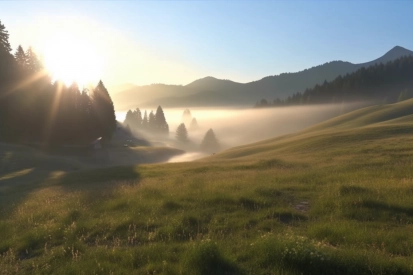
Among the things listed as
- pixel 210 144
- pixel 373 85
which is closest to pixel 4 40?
pixel 210 144

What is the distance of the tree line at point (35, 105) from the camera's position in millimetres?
66312

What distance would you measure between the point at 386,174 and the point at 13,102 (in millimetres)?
67841

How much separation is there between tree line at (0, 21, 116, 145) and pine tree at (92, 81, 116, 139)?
14.3ft

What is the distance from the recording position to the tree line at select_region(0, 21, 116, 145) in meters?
66.3

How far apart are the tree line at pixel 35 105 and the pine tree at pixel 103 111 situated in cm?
435

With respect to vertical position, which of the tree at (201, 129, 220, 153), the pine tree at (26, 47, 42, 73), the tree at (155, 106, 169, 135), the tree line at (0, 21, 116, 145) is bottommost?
the tree at (201, 129, 220, 153)

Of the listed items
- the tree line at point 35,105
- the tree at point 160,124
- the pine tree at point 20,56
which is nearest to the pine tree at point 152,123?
→ the tree at point 160,124

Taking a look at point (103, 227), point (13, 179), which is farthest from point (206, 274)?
point (13, 179)

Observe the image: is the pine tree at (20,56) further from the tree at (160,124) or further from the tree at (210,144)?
the tree at (160,124)

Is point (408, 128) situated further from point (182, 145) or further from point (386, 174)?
point (182, 145)

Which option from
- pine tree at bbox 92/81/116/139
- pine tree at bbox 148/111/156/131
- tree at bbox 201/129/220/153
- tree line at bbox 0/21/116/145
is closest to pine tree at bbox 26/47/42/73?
tree line at bbox 0/21/116/145

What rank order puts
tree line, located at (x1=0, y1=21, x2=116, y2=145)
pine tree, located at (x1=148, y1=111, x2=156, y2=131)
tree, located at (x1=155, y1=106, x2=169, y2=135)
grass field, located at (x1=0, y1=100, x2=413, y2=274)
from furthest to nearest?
pine tree, located at (x1=148, y1=111, x2=156, y2=131) < tree, located at (x1=155, y1=106, x2=169, y2=135) < tree line, located at (x1=0, y1=21, x2=116, y2=145) < grass field, located at (x1=0, y1=100, x2=413, y2=274)

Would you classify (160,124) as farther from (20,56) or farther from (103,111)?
(20,56)

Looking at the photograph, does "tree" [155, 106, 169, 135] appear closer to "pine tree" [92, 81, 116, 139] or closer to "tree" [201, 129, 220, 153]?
"tree" [201, 129, 220, 153]
